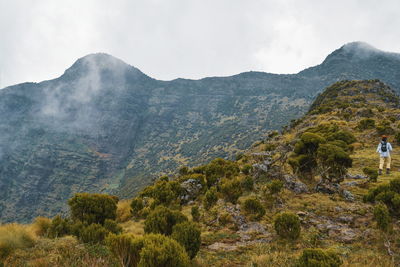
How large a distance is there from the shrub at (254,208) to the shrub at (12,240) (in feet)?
29.7

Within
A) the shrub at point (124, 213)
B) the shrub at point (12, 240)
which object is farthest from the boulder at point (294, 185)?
the shrub at point (12, 240)

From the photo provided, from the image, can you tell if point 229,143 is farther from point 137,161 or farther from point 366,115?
point 366,115

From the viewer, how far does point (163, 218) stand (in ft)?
23.4

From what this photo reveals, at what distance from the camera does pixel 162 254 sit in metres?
4.14

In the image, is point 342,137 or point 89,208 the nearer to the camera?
point 89,208

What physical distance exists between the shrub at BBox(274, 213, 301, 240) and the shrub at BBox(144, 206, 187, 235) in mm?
3574

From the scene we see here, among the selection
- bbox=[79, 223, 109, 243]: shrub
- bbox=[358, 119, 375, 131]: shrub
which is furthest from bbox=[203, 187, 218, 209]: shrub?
bbox=[358, 119, 375, 131]: shrub

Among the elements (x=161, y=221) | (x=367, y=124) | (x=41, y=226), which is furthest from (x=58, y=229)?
(x=367, y=124)

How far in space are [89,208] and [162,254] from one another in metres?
7.58

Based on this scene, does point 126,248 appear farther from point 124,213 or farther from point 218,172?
point 218,172

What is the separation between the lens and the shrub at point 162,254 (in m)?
4.11

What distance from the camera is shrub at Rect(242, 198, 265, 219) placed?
989cm

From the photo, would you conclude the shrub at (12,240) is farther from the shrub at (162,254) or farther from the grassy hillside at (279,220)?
the shrub at (162,254)

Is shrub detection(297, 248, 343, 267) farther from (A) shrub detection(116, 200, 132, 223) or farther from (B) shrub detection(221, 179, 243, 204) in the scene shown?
(A) shrub detection(116, 200, 132, 223)
